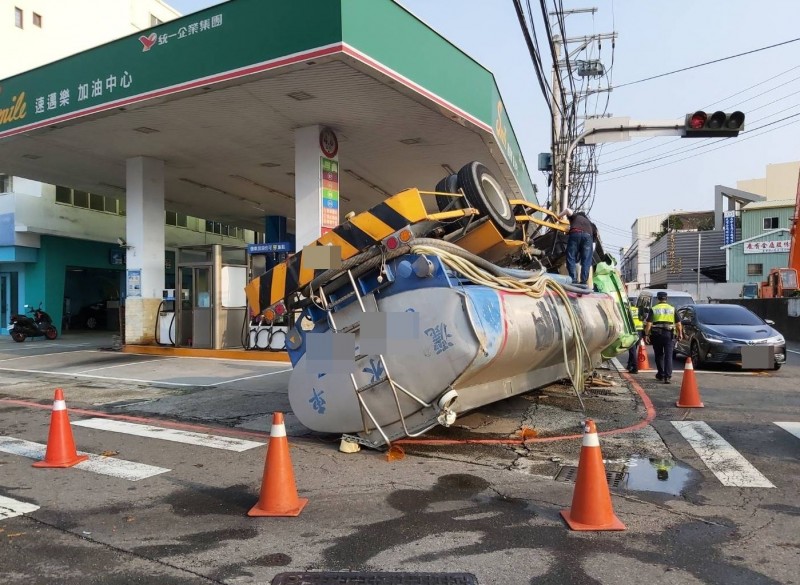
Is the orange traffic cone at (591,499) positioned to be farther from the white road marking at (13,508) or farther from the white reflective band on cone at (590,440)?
the white road marking at (13,508)

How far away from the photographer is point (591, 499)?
398 centimetres

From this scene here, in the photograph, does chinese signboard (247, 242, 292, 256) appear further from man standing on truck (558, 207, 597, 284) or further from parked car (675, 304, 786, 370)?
parked car (675, 304, 786, 370)

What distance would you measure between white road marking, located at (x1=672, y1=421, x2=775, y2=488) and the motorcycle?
20.2 meters

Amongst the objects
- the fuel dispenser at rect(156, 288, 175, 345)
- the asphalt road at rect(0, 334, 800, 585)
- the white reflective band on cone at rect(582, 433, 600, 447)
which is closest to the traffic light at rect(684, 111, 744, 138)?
the asphalt road at rect(0, 334, 800, 585)

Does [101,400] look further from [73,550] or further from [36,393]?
[73,550]

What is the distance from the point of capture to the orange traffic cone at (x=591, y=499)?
396 cm

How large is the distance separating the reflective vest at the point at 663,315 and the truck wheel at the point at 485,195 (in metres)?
5.01

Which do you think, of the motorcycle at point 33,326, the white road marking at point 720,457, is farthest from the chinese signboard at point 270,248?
the white road marking at point 720,457

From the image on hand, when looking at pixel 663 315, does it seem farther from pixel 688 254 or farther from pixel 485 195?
pixel 688 254

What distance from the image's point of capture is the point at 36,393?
32.5 ft

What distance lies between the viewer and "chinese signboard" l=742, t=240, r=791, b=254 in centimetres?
4034

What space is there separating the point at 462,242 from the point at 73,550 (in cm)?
443

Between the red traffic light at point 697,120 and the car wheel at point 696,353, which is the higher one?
the red traffic light at point 697,120

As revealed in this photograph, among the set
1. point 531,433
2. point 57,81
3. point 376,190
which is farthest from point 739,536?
point 376,190
